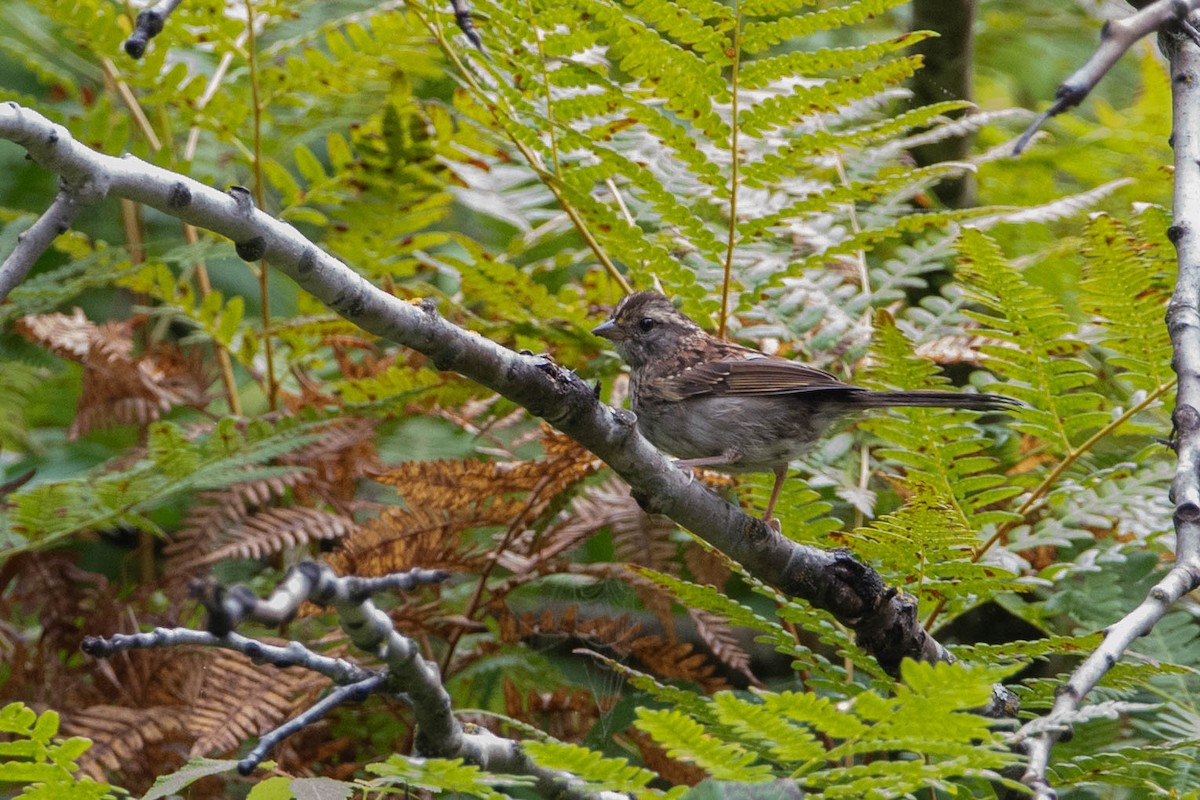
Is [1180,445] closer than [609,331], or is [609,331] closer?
[1180,445]

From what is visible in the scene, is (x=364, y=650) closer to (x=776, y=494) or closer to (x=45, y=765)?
(x=45, y=765)

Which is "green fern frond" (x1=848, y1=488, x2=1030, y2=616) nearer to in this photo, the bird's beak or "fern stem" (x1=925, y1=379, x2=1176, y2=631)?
"fern stem" (x1=925, y1=379, x2=1176, y2=631)

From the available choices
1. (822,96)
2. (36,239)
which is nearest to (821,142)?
(822,96)

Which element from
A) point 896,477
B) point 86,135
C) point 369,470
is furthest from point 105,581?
point 896,477

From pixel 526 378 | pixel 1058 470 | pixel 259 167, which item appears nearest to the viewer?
pixel 526 378

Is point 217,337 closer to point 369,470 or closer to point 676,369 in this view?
point 369,470

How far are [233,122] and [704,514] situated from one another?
2.55 m

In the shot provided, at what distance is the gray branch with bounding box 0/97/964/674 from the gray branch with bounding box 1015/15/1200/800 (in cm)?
52

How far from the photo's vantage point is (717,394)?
4.11 meters

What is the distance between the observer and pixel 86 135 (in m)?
4.30

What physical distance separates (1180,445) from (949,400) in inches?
31.8

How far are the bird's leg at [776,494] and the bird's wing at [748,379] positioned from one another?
12.2 inches

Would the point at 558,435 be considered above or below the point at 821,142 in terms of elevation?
below

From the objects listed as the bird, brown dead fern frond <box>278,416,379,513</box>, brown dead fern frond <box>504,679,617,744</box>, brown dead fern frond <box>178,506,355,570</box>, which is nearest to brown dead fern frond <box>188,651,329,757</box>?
brown dead fern frond <box>178,506,355,570</box>
